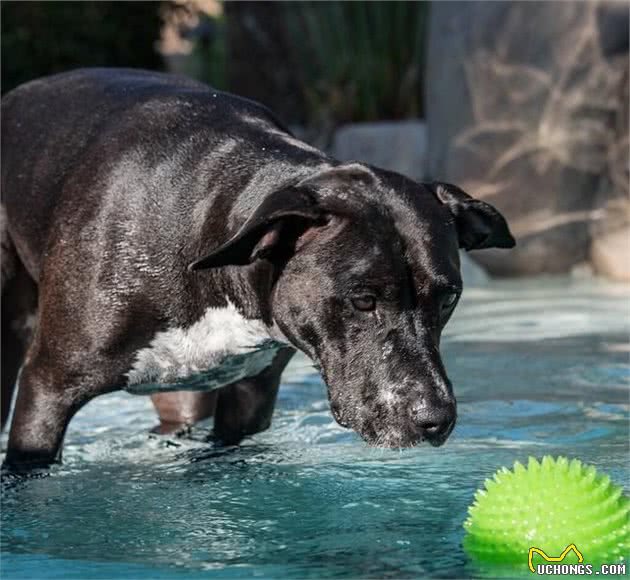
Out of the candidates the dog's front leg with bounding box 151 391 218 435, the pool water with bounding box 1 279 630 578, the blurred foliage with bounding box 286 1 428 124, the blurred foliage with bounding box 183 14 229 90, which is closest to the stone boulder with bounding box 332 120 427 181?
the blurred foliage with bounding box 286 1 428 124

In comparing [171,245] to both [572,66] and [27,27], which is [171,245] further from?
[27,27]

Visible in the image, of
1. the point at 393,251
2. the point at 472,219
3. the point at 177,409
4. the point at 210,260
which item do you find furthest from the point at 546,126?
the point at 210,260

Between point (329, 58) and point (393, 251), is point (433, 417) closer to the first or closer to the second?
point (393, 251)

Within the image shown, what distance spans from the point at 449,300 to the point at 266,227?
1.97 ft

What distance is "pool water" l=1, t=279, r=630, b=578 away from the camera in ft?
12.9

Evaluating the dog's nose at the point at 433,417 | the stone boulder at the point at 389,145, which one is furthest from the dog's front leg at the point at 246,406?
the stone boulder at the point at 389,145

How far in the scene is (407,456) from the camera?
16.6 ft

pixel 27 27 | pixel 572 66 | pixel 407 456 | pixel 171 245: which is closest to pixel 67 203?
pixel 171 245

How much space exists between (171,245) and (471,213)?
3.27 ft

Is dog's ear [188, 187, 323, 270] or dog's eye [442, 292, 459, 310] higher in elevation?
dog's ear [188, 187, 323, 270]

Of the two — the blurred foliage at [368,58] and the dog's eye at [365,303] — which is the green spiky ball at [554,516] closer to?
the dog's eye at [365,303]

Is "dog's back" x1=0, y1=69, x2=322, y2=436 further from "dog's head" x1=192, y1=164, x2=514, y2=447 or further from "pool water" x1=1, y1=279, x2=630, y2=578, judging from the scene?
"pool water" x1=1, y1=279, x2=630, y2=578

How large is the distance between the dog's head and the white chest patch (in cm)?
30

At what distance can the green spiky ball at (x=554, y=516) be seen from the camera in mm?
3748
